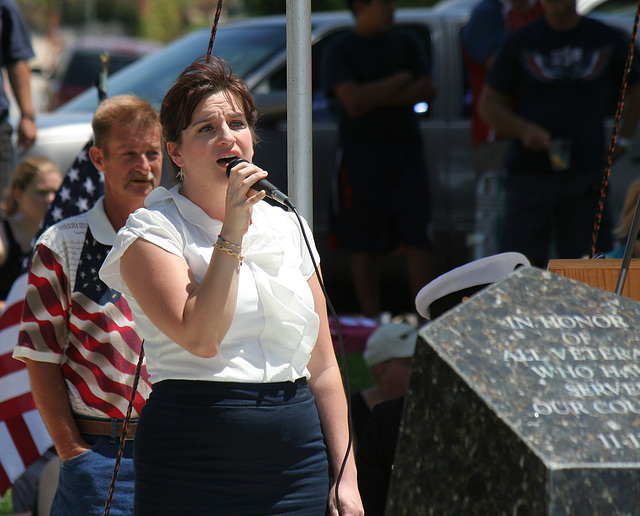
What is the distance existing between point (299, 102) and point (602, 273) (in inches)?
38.8

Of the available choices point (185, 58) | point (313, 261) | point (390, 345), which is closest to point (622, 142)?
point (390, 345)

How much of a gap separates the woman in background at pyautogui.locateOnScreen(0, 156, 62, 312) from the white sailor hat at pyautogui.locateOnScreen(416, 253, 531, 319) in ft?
10.4

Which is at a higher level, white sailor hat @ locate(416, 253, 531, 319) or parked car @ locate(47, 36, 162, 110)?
white sailor hat @ locate(416, 253, 531, 319)

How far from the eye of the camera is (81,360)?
9.40 feet

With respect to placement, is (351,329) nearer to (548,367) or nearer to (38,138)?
(38,138)

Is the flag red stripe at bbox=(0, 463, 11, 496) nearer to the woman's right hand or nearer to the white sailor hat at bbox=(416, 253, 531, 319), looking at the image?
the white sailor hat at bbox=(416, 253, 531, 319)

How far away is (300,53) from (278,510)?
132 cm

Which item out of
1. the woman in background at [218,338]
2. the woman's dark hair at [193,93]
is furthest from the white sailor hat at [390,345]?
the woman's dark hair at [193,93]

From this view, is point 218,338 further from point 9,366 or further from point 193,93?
point 9,366

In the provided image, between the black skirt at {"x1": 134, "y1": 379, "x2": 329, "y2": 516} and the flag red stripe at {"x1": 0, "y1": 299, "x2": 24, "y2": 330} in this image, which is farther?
the flag red stripe at {"x1": 0, "y1": 299, "x2": 24, "y2": 330}

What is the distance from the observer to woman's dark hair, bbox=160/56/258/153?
241cm

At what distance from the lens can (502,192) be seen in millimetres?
6309

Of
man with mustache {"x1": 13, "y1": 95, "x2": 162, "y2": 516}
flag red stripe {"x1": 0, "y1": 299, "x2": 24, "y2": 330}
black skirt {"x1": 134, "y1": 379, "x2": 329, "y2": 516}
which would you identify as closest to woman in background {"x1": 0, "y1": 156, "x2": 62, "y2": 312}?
flag red stripe {"x1": 0, "y1": 299, "x2": 24, "y2": 330}

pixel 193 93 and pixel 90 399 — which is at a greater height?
pixel 193 93
